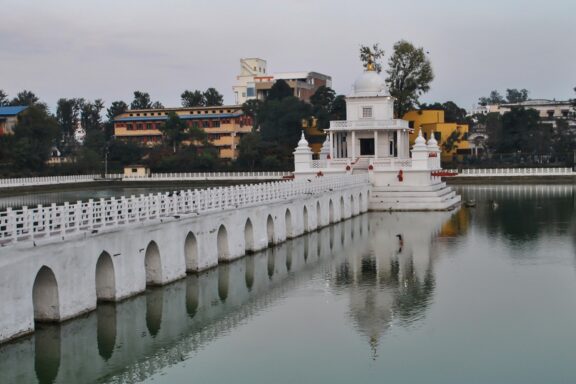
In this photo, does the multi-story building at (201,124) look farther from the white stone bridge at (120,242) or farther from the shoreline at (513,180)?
the white stone bridge at (120,242)

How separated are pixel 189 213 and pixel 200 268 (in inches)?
92.4

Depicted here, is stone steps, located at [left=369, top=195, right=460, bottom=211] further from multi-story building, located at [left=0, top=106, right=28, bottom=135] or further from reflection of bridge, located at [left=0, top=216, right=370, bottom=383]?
multi-story building, located at [left=0, top=106, right=28, bottom=135]

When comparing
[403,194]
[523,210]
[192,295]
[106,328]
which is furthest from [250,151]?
[106,328]

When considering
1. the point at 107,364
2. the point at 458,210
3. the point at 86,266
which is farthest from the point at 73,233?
the point at 458,210

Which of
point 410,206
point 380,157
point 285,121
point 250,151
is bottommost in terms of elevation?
point 410,206

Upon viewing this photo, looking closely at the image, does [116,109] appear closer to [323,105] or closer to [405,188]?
[323,105]

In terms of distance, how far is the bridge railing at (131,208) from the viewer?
2370cm

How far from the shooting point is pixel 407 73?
101 metres

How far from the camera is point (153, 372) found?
21266 millimetres

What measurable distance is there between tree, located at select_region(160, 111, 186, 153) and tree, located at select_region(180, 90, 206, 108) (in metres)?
27.6

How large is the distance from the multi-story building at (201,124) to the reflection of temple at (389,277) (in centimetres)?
6946

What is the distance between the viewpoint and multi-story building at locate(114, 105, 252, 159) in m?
120

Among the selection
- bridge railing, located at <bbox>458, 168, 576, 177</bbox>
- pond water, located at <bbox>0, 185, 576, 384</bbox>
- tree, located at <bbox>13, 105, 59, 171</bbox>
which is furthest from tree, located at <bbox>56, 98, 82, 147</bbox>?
pond water, located at <bbox>0, 185, 576, 384</bbox>

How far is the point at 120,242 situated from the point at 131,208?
2828 millimetres
